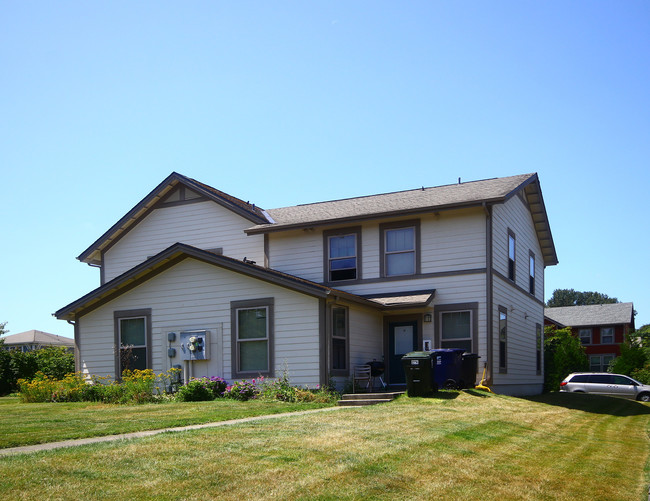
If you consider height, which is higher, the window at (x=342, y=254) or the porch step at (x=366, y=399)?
the window at (x=342, y=254)

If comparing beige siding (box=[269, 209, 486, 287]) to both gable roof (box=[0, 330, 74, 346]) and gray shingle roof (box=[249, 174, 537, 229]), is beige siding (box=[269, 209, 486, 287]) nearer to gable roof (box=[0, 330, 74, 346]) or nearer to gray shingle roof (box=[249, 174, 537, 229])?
gray shingle roof (box=[249, 174, 537, 229])

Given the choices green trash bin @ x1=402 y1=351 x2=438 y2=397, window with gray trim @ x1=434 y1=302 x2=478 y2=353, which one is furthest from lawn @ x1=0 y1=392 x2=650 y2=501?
window with gray trim @ x1=434 y1=302 x2=478 y2=353

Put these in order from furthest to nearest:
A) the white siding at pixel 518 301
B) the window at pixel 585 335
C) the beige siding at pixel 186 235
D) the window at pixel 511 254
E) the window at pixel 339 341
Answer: the window at pixel 585 335
the beige siding at pixel 186 235
the window at pixel 511 254
the white siding at pixel 518 301
the window at pixel 339 341

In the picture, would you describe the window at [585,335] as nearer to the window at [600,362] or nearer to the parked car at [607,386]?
the window at [600,362]

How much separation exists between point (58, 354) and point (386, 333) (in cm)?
1562

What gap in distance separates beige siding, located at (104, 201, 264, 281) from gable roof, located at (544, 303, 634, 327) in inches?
1487

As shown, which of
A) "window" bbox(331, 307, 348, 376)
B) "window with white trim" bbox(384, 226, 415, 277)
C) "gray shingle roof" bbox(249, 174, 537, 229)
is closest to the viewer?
"window" bbox(331, 307, 348, 376)

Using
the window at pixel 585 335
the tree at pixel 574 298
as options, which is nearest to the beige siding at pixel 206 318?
the window at pixel 585 335

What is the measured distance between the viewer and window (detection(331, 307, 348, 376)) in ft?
62.5

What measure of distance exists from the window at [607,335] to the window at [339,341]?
142ft

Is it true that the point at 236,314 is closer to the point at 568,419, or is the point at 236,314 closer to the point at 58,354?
the point at 568,419

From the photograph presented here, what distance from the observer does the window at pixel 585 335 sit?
57344 millimetres

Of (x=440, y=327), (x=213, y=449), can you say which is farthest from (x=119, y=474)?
(x=440, y=327)

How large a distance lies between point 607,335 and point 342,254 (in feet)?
136
